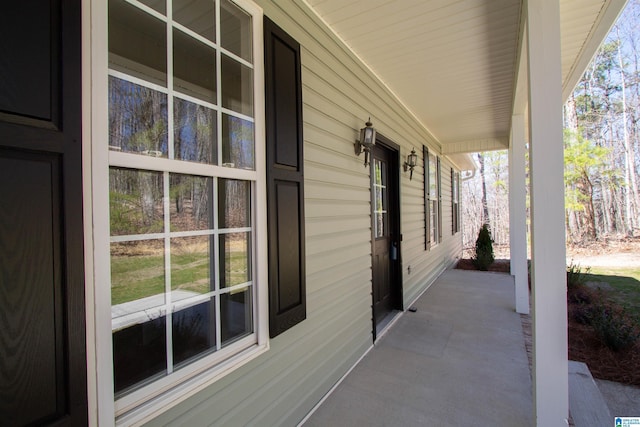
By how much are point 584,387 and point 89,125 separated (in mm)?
3471

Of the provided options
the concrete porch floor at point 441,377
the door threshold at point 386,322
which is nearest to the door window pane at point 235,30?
the concrete porch floor at point 441,377

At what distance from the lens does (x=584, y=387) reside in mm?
2285

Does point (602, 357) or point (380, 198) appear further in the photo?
point (380, 198)

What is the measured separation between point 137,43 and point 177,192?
623 mm

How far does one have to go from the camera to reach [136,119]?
1174 mm

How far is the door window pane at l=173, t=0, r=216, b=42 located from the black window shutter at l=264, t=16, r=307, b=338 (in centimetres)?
31

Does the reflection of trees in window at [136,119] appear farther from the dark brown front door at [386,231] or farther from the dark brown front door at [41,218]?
the dark brown front door at [386,231]

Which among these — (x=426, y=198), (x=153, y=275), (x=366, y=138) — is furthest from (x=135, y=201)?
(x=426, y=198)

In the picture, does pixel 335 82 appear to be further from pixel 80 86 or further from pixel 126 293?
pixel 126 293

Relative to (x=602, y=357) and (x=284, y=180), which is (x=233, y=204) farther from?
(x=602, y=357)

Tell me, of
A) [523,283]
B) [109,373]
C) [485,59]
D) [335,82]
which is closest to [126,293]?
[109,373]

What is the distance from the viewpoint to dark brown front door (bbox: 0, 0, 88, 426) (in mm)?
→ 782

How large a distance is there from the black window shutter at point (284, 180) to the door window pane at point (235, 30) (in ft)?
0.33

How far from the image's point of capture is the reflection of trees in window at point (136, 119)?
1.10 m
